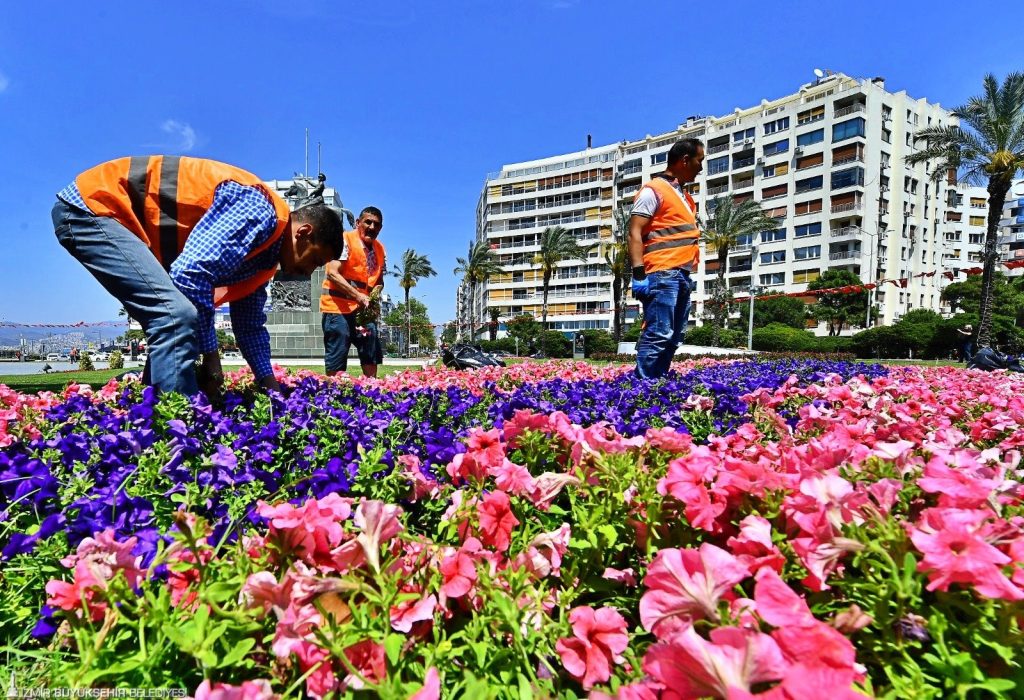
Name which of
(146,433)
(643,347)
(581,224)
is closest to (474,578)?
(146,433)

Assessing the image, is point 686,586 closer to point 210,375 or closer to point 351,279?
point 210,375

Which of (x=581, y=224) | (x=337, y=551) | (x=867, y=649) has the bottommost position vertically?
(x=867, y=649)

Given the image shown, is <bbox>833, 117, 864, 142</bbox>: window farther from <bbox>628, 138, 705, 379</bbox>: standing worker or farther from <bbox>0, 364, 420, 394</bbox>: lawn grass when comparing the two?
<bbox>628, 138, 705, 379</bbox>: standing worker

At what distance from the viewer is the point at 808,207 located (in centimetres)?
5828

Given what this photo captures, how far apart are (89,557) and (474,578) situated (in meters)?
0.69

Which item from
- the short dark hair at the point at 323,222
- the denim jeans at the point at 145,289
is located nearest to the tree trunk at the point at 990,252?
the short dark hair at the point at 323,222

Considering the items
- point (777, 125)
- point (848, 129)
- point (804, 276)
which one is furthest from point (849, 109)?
point (804, 276)

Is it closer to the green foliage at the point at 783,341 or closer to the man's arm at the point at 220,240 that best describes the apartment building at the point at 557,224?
the green foliage at the point at 783,341

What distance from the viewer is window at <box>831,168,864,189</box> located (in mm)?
54062

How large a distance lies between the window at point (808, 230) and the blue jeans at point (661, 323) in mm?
62328

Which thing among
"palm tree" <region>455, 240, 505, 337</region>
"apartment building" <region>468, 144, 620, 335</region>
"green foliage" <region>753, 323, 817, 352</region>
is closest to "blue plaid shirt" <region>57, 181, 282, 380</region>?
"green foliage" <region>753, 323, 817, 352</region>

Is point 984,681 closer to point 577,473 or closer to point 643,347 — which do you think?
point 577,473

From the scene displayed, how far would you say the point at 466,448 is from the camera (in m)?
1.74

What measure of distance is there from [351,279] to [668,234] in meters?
3.45
